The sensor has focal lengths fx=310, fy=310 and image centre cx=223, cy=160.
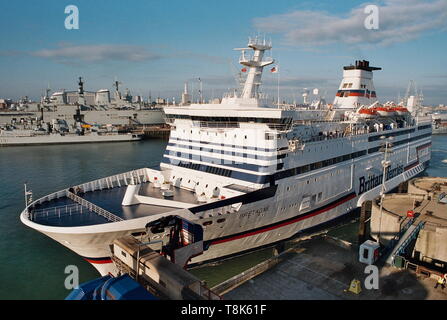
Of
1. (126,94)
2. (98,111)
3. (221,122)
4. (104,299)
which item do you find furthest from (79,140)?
(104,299)

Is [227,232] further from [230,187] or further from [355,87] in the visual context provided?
[355,87]

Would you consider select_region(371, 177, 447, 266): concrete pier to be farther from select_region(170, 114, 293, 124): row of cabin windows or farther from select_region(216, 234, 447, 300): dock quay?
select_region(170, 114, 293, 124): row of cabin windows

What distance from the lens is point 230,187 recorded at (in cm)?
1598

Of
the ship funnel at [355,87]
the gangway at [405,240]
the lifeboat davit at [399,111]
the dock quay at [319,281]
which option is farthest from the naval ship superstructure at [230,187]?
the lifeboat davit at [399,111]

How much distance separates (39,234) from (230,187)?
1262 centimetres

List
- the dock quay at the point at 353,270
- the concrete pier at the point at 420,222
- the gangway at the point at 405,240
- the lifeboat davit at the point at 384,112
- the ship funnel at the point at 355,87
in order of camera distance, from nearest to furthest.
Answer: the dock quay at the point at 353,270, the gangway at the point at 405,240, the concrete pier at the point at 420,222, the lifeboat davit at the point at 384,112, the ship funnel at the point at 355,87

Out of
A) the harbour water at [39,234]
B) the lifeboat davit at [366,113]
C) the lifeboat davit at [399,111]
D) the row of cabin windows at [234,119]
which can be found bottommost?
the harbour water at [39,234]

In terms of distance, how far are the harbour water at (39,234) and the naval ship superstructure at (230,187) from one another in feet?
5.99

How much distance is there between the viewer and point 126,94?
354ft

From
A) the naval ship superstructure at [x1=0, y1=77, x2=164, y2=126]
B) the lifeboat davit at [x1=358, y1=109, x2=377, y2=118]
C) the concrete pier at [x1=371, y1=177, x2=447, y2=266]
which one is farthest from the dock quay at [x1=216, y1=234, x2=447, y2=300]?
the naval ship superstructure at [x1=0, y1=77, x2=164, y2=126]

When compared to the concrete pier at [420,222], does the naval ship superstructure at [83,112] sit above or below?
above

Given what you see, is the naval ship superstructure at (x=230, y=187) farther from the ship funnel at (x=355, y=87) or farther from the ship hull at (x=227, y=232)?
the ship funnel at (x=355, y=87)

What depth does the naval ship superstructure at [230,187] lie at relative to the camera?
13391 mm

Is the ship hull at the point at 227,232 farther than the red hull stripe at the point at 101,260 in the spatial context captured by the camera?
No
